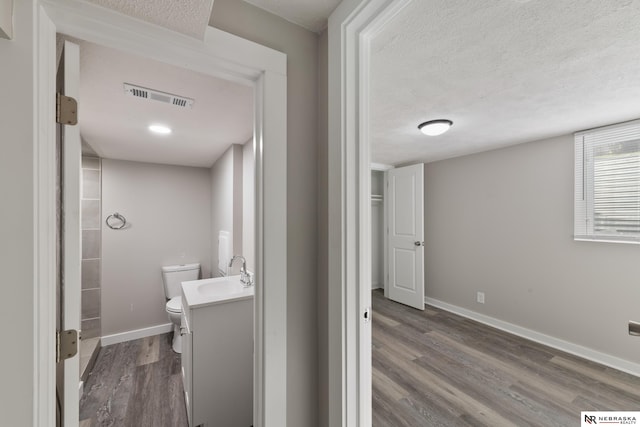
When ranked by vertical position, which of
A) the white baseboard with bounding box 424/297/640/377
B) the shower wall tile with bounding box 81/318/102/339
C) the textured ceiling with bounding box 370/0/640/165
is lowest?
the white baseboard with bounding box 424/297/640/377

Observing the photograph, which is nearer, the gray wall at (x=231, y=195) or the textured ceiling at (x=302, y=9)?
the textured ceiling at (x=302, y=9)

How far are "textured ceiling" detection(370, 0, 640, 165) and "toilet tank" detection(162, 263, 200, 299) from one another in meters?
2.93

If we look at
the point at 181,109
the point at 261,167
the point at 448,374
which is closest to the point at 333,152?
the point at 261,167

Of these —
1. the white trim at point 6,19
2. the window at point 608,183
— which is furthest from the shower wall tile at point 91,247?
the window at point 608,183

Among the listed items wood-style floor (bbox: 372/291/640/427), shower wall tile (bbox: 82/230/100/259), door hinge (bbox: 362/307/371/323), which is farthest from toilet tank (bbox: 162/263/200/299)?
door hinge (bbox: 362/307/371/323)

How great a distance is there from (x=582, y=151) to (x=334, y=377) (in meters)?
3.17

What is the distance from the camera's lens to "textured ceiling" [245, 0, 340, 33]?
967 millimetres

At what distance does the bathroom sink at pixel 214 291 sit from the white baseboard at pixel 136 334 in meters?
1.65

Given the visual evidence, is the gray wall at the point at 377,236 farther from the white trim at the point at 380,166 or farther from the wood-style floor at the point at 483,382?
the wood-style floor at the point at 483,382

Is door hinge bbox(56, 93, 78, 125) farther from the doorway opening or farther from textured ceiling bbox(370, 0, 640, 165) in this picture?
textured ceiling bbox(370, 0, 640, 165)

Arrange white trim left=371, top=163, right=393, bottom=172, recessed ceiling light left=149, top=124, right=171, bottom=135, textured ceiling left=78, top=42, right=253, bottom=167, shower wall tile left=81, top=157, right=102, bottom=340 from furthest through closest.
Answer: white trim left=371, top=163, right=393, bottom=172 < shower wall tile left=81, top=157, right=102, bottom=340 < recessed ceiling light left=149, top=124, right=171, bottom=135 < textured ceiling left=78, top=42, right=253, bottom=167

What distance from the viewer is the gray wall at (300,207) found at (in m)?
1.04

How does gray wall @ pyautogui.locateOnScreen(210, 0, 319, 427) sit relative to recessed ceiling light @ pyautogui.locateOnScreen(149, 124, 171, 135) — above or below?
below

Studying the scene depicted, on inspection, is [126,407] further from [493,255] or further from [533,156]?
[533,156]
